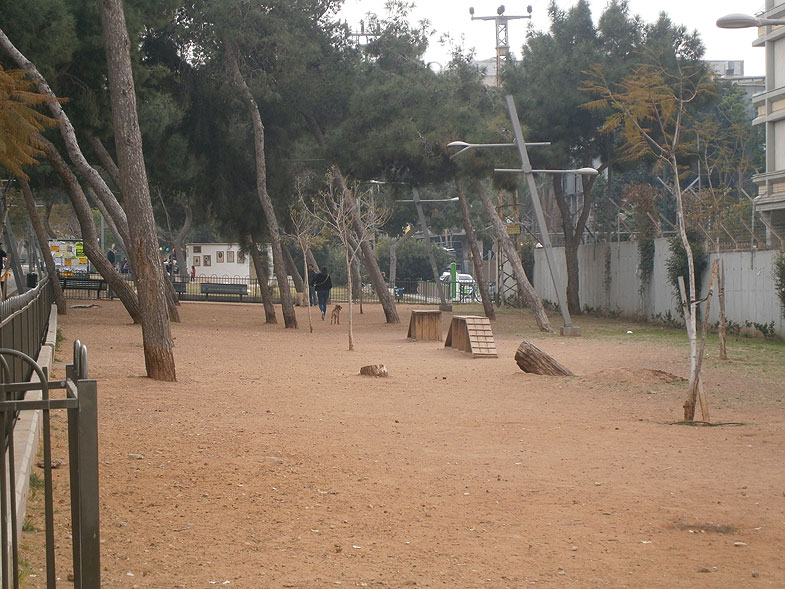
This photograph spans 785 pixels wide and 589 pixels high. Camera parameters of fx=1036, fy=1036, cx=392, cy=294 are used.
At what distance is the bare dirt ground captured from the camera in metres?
6.04

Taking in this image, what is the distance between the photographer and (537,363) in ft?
57.1

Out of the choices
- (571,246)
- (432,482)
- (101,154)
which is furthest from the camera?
(571,246)

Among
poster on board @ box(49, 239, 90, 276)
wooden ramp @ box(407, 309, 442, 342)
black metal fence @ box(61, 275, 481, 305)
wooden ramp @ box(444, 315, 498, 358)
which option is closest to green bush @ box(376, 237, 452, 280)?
black metal fence @ box(61, 275, 481, 305)

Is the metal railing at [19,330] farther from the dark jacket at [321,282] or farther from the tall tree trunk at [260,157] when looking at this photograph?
the dark jacket at [321,282]

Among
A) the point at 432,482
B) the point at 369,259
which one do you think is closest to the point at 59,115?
the point at 432,482

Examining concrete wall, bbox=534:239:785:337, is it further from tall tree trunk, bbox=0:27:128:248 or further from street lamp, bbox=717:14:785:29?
tall tree trunk, bbox=0:27:128:248

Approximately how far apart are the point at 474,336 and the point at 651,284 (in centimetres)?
1594

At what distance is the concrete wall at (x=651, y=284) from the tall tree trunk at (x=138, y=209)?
17995 millimetres

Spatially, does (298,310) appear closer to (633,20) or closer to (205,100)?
(205,100)

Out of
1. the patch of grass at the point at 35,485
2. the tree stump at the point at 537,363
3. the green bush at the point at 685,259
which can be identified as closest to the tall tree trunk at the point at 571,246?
the green bush at the point at 685,259

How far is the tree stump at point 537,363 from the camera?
56.8 feet

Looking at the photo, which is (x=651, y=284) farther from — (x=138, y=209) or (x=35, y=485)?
(x=35, y=485)

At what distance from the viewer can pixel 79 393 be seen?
3902 millimetres

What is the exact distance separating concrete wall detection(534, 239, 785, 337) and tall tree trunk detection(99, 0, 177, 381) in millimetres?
17995
